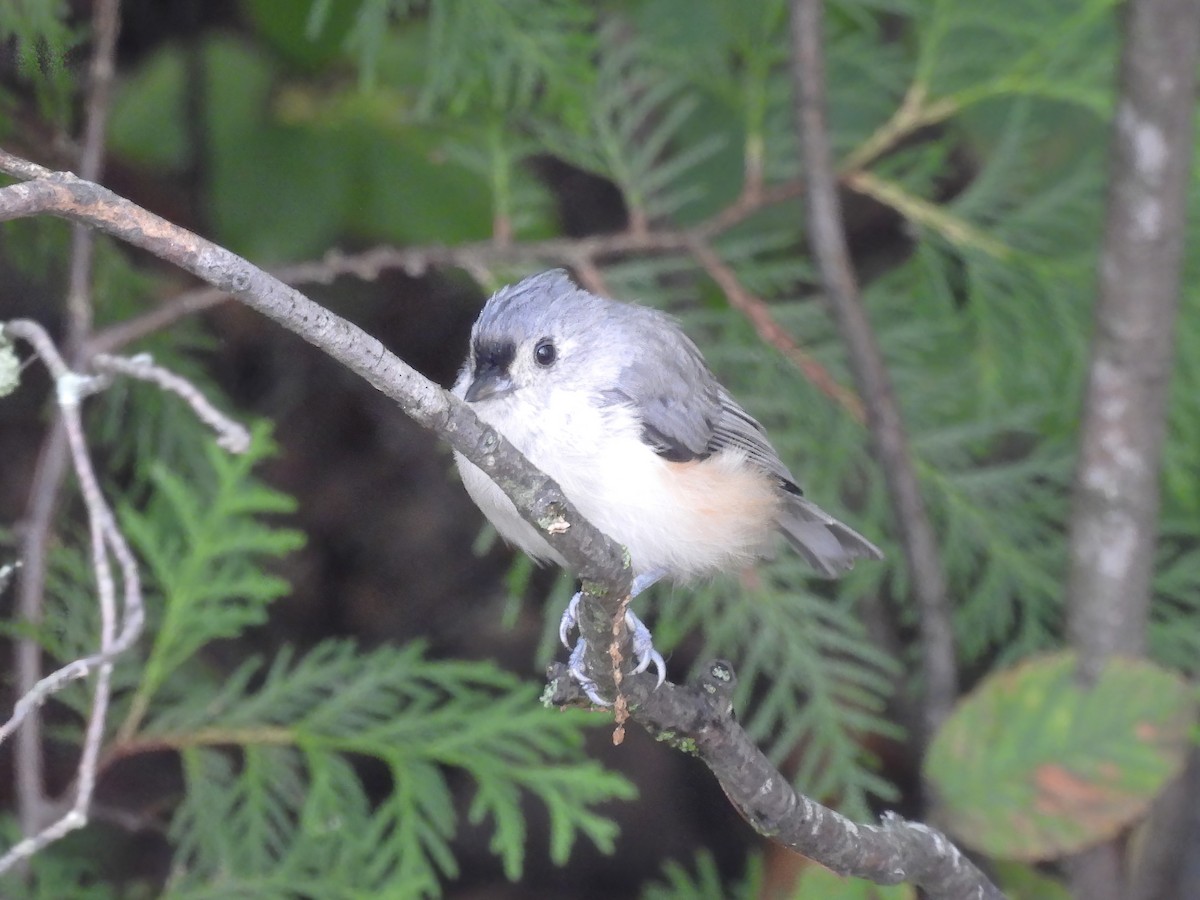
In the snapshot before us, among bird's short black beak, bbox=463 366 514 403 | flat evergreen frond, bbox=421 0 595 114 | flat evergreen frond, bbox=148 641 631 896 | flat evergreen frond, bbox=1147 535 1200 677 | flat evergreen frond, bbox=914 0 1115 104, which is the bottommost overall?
flat evergreen frond, bbox=148 641 631 896

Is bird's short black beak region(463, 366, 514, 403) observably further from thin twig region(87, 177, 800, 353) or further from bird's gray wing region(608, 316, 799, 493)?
thin twig region(87, 177, 800, 353)

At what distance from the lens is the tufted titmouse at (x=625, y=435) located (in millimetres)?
1748

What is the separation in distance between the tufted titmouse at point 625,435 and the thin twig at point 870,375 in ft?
1.20

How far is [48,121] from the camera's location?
1.96m

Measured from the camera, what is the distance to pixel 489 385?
1.84 meters

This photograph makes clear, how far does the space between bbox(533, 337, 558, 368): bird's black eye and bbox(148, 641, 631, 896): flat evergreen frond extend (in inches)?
25.9

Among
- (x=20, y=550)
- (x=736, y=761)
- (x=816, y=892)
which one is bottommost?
(x=20, y=550)

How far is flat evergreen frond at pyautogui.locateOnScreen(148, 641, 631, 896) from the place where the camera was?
214 centimetres

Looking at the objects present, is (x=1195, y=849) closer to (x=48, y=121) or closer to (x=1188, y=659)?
(x=1188, y=659)

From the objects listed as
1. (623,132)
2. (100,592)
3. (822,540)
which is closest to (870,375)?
(822,540)

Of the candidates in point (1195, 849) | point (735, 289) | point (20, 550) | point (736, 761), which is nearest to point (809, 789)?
point (1195, 849)

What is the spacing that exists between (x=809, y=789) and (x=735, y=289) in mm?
1055

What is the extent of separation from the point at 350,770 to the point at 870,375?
4.11 ft

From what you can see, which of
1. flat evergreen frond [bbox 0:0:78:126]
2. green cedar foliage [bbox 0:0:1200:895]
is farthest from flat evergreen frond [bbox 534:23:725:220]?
flat evergreen frond [bbox 0:0:78:126]
